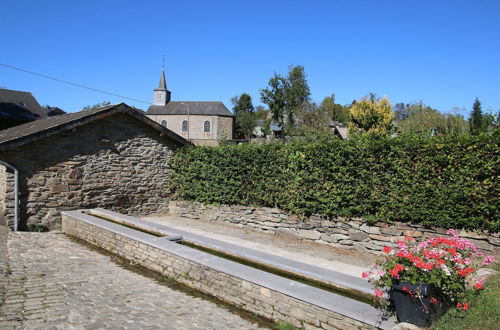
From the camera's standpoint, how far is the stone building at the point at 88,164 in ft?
37.7

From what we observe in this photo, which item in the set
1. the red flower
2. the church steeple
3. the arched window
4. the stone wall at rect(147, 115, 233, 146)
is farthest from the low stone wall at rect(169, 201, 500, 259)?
the church steeple

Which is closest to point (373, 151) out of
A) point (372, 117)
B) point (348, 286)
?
point (348, 286)

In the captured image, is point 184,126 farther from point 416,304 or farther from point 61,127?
point 416,304

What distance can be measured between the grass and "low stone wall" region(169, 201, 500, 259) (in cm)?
353

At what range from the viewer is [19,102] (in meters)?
40.9

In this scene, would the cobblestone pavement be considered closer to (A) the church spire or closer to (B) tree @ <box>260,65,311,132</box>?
(B) tree @ <box>260,65,311,132</box>

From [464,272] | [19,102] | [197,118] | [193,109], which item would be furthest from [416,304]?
[193,109]

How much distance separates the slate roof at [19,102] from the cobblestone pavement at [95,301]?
37.3 metres

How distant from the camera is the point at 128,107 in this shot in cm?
1370

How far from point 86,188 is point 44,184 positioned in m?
1.42

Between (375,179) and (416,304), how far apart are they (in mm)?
5400

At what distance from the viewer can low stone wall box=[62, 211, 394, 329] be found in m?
4.58

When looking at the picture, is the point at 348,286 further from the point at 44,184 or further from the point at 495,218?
the point at 44,184

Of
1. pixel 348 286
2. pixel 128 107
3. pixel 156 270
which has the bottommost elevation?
pixel 156 270
